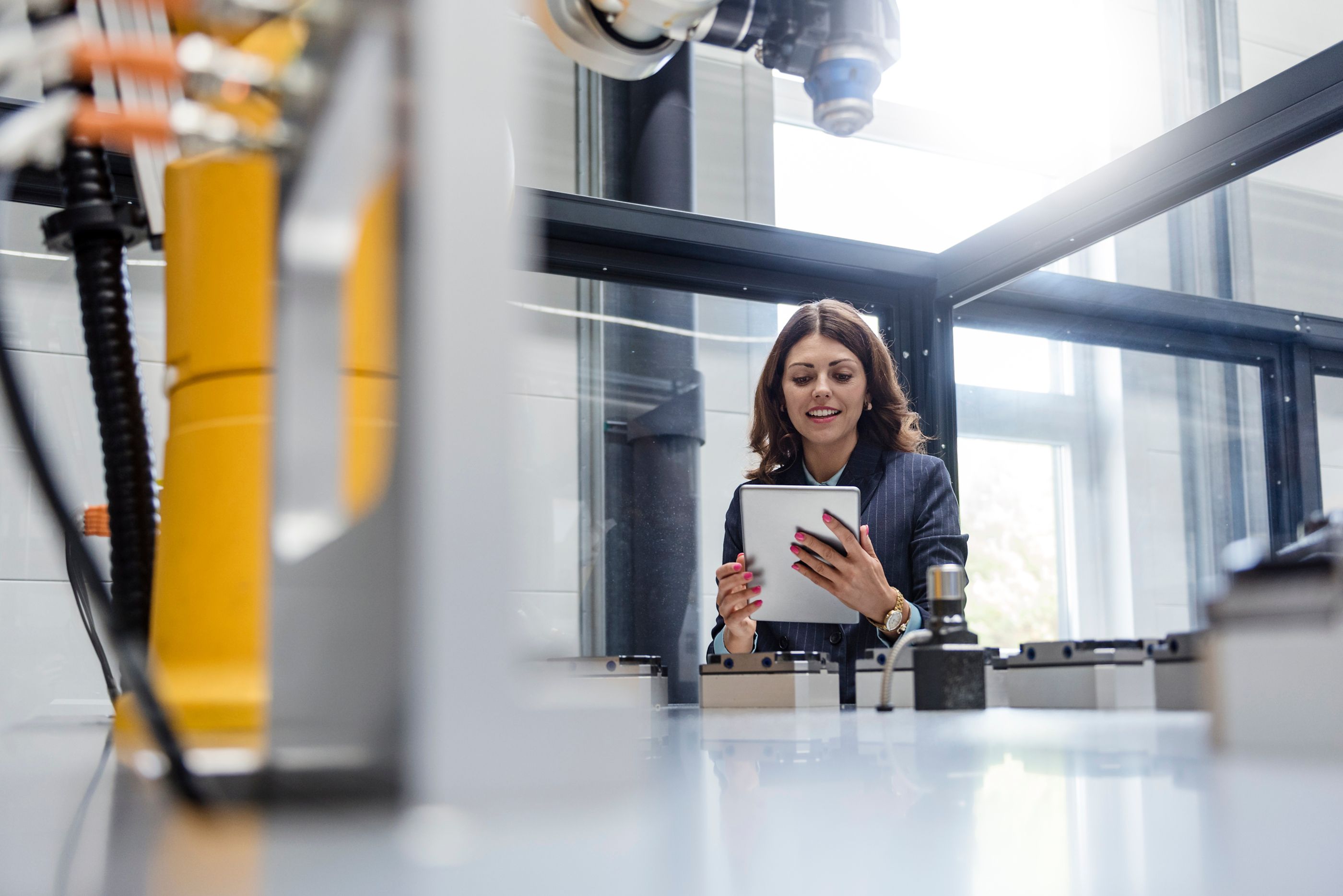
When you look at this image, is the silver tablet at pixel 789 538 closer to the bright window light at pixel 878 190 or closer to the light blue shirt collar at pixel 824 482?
the light blue shirt collar at pixel 824 482

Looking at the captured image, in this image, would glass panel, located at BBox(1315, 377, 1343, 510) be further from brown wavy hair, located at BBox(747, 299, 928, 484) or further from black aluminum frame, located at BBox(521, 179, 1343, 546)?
brown wavy hair, located at BBox(747, 299, 928, 484)

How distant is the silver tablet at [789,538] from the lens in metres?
1.54

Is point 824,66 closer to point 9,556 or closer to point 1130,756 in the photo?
point 1130,756

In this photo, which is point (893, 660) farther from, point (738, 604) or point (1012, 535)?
point (1012, 535)

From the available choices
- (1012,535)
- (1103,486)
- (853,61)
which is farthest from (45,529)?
(1103,486)

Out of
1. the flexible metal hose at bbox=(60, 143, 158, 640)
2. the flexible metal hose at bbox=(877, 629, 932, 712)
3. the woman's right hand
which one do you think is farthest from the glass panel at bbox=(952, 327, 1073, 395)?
the flexible metal hose at bbox=(60, 143, 158, 640)

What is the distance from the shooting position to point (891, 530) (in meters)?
1.75

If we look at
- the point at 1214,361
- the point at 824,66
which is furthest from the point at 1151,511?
the point at 824,66

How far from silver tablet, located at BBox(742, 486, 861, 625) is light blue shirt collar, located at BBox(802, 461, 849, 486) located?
0.97 ft

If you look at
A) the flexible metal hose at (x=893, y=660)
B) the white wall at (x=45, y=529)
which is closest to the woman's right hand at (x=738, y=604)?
the flexible metal hose at (x=893, y=660)

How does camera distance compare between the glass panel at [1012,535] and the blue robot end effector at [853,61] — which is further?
the glass panel at [1012,535]

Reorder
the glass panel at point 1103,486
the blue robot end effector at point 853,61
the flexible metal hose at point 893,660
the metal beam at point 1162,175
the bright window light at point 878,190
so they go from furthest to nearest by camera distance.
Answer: the bright window light at point 878,190 → the glass panel at point 1103,486 → the metal beam at point 1162,175 → the flexible metal hose at point 893,660 → the blue robot end effector at point 853,61

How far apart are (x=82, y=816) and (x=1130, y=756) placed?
32 cm

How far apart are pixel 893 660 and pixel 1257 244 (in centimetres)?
117
